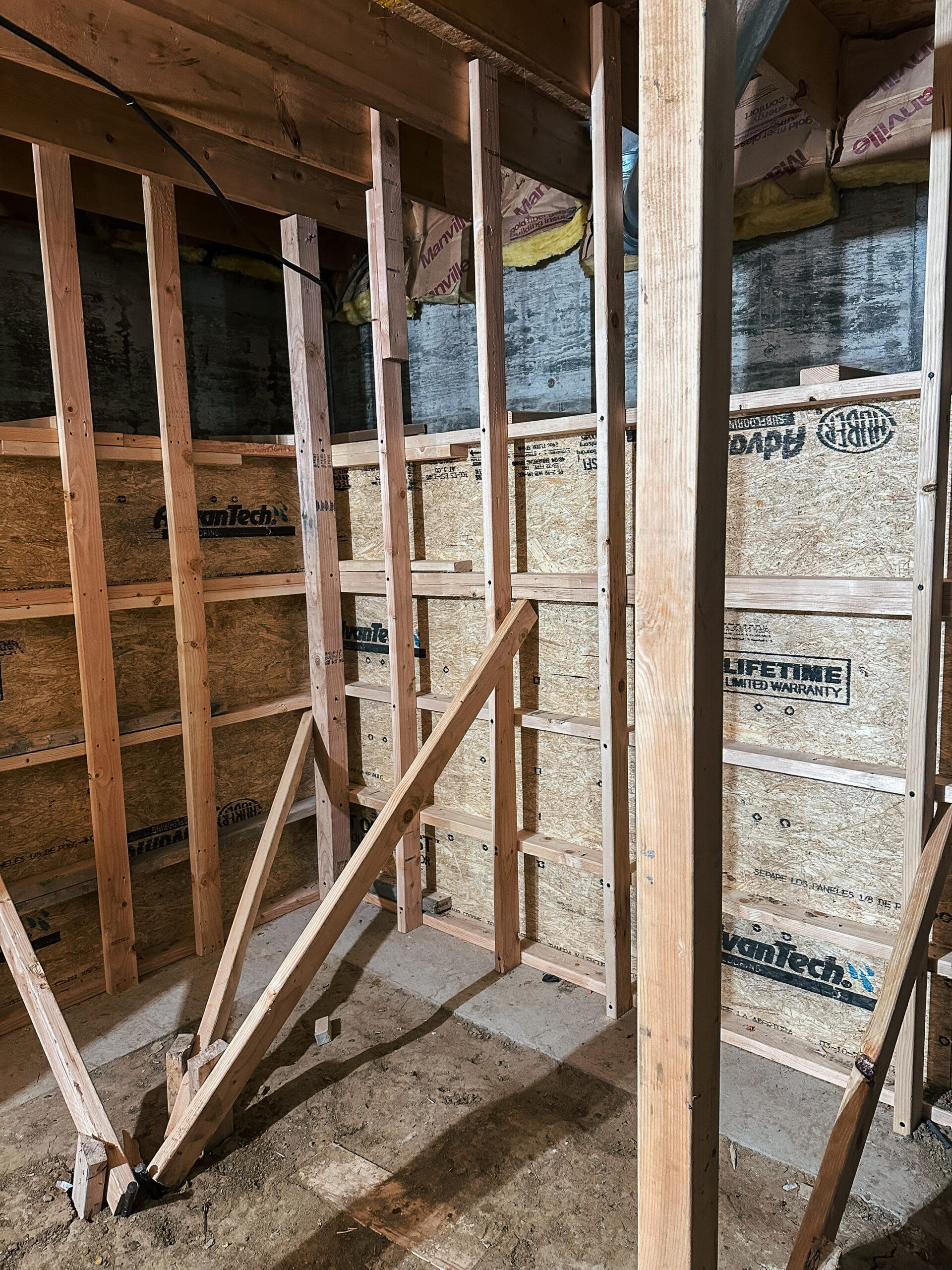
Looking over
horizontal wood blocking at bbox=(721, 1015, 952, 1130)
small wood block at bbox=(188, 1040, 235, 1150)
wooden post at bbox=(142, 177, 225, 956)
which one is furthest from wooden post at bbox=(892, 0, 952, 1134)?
wooden post at bbox=(142, 177, 225, 956)

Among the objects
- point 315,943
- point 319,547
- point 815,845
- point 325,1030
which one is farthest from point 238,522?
point 815,845

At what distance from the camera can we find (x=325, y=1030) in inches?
101

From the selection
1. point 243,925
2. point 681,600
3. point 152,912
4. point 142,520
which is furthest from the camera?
point 152,912

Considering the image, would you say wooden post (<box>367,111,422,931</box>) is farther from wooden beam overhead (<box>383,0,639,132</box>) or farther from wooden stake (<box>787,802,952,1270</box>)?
wooden stake (<box>787,802,952,1270</box>)

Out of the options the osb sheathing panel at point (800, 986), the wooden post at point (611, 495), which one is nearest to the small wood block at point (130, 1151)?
the wooden post at point (611, 495)

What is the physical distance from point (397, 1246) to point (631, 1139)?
2.07 feet

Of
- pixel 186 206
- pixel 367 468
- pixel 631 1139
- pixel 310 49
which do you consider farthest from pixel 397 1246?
pixel 186 206

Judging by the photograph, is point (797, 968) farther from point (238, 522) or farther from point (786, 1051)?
point (238, 522)

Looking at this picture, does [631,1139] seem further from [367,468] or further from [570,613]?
[367,468]

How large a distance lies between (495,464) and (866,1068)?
184 cm

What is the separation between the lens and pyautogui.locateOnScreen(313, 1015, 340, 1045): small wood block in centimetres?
255

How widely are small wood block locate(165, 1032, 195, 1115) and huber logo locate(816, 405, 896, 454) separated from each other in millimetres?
2332

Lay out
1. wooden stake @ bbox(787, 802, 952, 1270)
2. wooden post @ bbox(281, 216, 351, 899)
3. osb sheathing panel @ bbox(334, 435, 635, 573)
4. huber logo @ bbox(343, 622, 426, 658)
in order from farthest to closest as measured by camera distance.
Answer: huber logo @ bbox(343, 622, 426, 658) < wooden post @ bbox(281, 216, 351, 899) < osb sheathing panel @ bbox(334, 435, 635, 573) < wooden stake @ bbox(787, 802, 952, 1270)

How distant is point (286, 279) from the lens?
9.84ft
